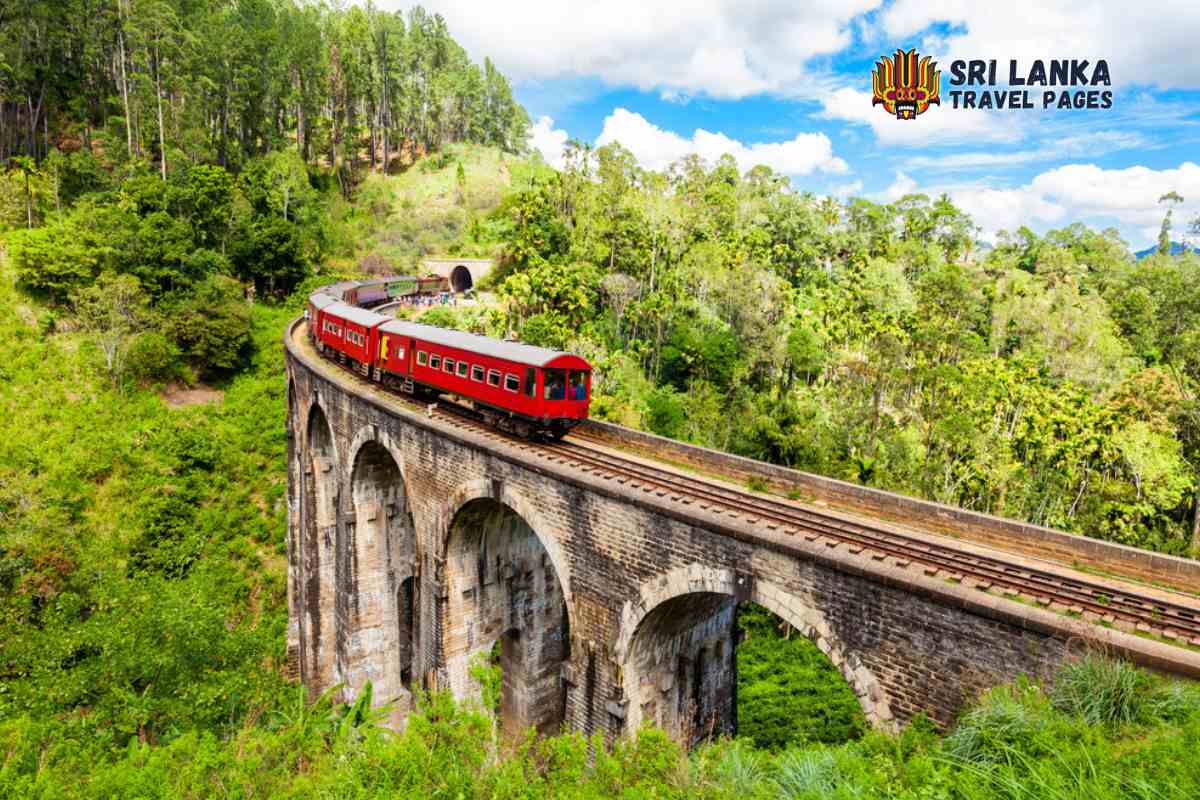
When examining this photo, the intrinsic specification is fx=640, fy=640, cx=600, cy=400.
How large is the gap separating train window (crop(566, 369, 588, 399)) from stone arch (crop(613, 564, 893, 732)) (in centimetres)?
659

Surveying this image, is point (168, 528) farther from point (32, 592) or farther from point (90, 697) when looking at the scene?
point (90, 697)

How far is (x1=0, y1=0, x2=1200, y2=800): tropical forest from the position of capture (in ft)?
26.1

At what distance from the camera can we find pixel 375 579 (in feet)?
77.8

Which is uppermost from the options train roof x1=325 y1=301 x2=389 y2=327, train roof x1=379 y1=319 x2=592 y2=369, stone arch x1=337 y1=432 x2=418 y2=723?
train roof x1=325 y1=301 x2=389 y2=327

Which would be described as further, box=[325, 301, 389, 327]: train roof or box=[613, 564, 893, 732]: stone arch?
box=[325, 301, 389, 327]: train roof

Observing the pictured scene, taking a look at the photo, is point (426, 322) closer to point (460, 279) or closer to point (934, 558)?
point (460, 279)

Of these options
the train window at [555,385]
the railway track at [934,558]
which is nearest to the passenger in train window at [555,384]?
the train window at [555,385]

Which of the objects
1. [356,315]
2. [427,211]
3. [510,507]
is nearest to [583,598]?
[510,507]

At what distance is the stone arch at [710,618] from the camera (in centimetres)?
925

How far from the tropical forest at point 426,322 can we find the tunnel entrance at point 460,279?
3424 millimetres

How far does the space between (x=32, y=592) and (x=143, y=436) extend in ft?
33.8

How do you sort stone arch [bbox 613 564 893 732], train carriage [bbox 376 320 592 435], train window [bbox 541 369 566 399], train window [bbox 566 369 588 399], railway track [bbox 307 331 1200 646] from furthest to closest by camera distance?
train window [bbox 566 369 588 399], train carriage [bbox 376 320 592 435], train window [bbox 541 369 566 399], railway track [bbox 307 331 1200 646], stone arch [bbox 613 564 893 732]

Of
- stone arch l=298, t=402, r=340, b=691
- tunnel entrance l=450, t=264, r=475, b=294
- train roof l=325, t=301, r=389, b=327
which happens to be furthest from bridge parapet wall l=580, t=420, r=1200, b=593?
tunnel entrance l=450, t=264, r=475, b=294

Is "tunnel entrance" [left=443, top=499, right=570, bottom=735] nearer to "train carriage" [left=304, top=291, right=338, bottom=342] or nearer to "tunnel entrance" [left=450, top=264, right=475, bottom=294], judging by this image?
"train carriage" [left=304, top=291, right=338, bottom=342]
